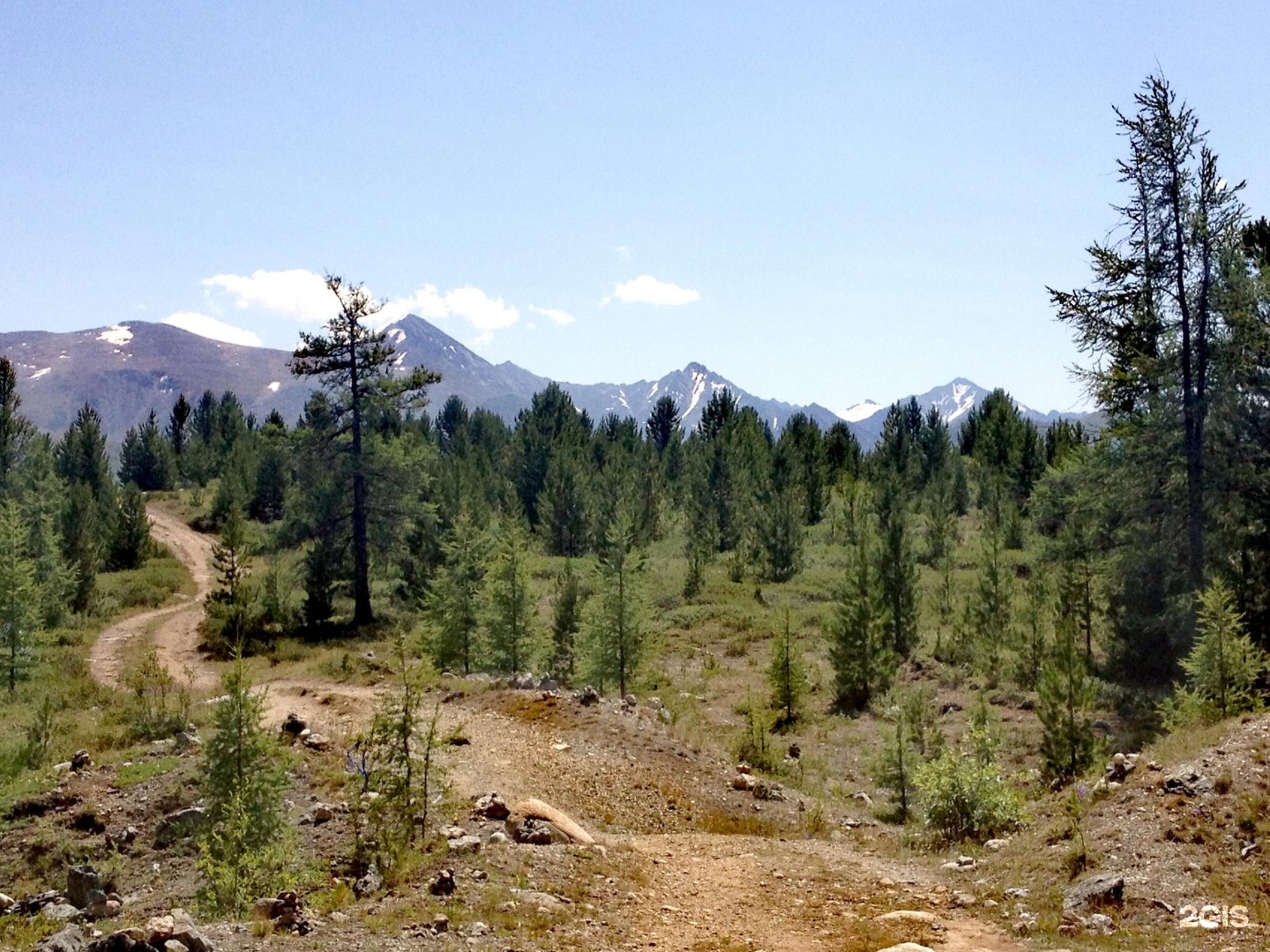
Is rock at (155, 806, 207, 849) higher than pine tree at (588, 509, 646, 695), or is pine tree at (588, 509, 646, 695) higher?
pine tree at (588, 509, 646, 695)

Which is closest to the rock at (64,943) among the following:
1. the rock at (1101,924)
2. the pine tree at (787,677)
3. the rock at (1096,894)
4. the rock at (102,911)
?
the rock at (102,911)

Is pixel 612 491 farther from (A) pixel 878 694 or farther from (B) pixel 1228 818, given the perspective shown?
(B) pixel 1228 818

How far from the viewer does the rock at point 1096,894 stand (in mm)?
8094

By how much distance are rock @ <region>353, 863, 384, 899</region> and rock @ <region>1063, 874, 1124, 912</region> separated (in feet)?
21.8

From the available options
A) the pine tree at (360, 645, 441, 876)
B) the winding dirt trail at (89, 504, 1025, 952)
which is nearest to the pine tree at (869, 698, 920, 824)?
the winding dirt trail at (89, 504, 1025, 952)

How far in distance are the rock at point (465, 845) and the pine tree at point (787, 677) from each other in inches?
510

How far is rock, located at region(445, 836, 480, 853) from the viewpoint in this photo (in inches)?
365

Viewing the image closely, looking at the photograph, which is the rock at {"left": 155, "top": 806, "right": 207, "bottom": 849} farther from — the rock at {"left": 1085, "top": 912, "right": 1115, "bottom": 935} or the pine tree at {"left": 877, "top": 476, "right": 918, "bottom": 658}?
the pine tree at {"left": 877, "top": 476, "right": 918, "bottom": 658}

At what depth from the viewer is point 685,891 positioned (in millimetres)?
9172

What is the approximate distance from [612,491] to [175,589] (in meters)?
24.9

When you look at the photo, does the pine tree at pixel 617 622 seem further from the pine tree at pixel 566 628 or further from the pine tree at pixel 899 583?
the pine tree at pixel 899 583

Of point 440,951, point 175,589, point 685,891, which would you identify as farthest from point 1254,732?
point 175,589

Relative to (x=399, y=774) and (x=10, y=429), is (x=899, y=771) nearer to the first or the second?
(x=399, y=774)

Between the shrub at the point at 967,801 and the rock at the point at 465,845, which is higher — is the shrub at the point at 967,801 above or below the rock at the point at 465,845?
below
